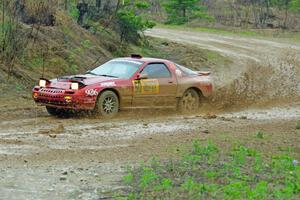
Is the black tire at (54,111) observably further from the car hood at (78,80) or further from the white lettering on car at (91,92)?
the white lettering on car at (91,92)

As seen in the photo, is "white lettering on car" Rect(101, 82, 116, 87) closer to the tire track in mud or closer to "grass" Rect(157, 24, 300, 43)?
the tire track in mud

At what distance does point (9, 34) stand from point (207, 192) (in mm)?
13345

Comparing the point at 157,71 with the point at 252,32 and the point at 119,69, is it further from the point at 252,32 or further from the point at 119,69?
the point at 252,32

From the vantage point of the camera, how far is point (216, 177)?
10469mm

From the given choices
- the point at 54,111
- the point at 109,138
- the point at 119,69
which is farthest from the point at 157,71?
the point at 109,138

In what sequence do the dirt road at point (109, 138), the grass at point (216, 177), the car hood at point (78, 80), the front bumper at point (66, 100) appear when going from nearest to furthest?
the grass at point (216, 177) → the dirt road at point (109, 138) → the front bumper at point (66, 100) → the car hood at point (78, 80)

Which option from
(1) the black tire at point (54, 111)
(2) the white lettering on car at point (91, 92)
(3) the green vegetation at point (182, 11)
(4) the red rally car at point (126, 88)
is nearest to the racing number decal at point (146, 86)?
(4) the red rally car at point (126, 88)

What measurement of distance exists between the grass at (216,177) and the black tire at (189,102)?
242 inches

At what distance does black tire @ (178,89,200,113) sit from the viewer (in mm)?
19094

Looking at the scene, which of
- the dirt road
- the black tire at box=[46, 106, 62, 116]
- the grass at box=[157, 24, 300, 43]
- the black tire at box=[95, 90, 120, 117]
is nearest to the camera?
the dirt road

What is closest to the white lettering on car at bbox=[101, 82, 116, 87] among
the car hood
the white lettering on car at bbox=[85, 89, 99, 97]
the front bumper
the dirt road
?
the car hood

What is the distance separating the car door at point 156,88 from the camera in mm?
17906

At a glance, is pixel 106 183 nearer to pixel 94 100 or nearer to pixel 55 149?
pixel 55 149

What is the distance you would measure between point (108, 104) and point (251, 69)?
960 centimetres
